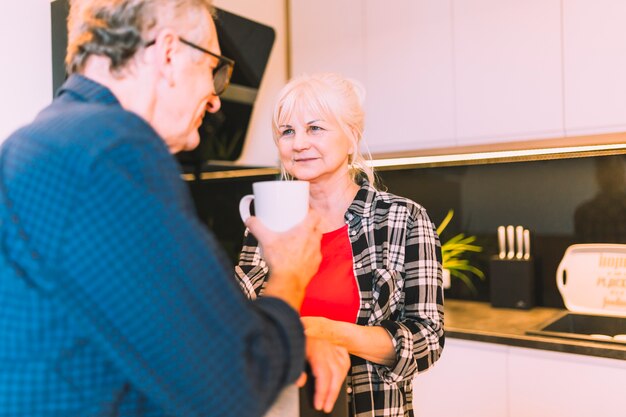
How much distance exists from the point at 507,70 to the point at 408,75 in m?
0.39

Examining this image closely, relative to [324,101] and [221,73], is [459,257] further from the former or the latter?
[221,73]

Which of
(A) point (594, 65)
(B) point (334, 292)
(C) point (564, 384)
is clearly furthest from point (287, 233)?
(A) point (594, 65)

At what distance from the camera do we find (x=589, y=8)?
185cm

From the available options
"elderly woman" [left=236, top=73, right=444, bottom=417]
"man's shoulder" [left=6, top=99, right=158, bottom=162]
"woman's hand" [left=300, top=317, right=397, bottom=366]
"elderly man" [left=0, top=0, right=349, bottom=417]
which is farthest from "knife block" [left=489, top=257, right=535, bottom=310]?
"man's shoulder" [left=6, top=99, right=158, bottom=162]

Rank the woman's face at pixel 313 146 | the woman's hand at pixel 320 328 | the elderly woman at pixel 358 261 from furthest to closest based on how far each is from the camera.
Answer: the woman's face at pixel 313 146
the elderly woman at pixel 358 261
the woman's hand at pixel 320 328

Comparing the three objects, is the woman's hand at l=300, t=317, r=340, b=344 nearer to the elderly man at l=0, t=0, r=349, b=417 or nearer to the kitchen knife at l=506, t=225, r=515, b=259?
the elderly man at l=0, t=0, r=349, b=417

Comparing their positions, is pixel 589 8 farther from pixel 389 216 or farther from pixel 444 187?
pixel 389 216

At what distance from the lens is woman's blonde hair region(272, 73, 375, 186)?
1242 millimetres

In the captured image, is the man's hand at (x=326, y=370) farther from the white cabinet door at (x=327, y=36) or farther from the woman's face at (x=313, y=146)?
the white cabinet door at (x=327, y=36)

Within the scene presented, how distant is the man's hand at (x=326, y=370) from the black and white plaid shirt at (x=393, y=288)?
0.33 metres

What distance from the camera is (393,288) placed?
1.12m

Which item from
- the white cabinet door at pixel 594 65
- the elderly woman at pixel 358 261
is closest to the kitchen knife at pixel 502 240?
the white cabinet door at pixel 594 65

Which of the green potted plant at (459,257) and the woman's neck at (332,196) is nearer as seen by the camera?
the woman's neck at (332,196)

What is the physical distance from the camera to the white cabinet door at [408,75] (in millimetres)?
2148
